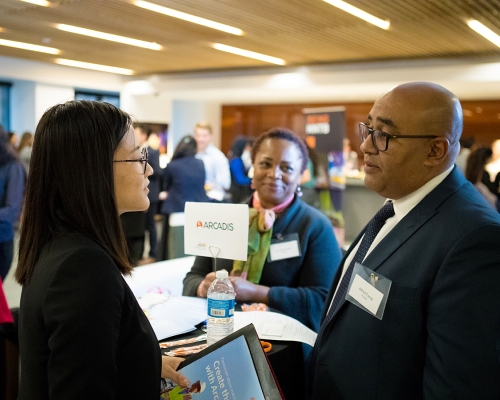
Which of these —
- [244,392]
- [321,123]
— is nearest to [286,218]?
[244,392]

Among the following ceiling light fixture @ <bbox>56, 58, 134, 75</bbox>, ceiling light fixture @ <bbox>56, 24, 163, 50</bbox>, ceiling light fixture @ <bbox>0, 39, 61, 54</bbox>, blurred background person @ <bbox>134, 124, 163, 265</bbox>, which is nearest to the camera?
blurred background person @ <bbox>134, 124, 163, 265</bbox>

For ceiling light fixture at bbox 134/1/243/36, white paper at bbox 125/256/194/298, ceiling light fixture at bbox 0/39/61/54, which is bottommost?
white paper at bbox 125/256/194/298

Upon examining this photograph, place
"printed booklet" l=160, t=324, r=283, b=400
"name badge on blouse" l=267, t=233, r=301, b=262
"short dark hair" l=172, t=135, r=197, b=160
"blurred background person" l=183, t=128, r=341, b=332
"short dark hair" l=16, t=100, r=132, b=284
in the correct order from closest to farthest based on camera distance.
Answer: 1. "short dark hair" l=16, t=100, r=132, b=284
2. "printed booklet" l=160, t=324, r=283, b=400
3. "blurred background person" l=183, t=128, r=341, b=332
4. "name badge on blouse" l=267, t=233, r=301, b=262
5. "short dark hair" l=172, t=135, r=197, b=160

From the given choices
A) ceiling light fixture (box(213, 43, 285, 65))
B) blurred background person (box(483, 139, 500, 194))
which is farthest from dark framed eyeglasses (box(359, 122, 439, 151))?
ceiling light fixture (box(213, 43, 285, 65))

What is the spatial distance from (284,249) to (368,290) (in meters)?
0.79

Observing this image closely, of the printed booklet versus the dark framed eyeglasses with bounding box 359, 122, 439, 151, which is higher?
the dark framed eyeglasses with bounding box 359, 122, 439, 151

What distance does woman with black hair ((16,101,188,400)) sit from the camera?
1.00 metres

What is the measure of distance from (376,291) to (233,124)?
13405mm

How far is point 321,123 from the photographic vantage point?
5.39 metres

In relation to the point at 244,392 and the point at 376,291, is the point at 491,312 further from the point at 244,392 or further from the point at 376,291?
the point at 244,392

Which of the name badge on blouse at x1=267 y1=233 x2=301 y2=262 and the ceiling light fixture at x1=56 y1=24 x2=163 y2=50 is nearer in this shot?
the name badge on blouse at x1=267 y1=233 x2=301 y2=262

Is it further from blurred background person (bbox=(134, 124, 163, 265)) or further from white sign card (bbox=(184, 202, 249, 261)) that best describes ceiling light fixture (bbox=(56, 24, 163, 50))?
white sign card (bbox=(184, 202, 249, 261))

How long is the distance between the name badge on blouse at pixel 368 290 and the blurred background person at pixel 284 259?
610 mm

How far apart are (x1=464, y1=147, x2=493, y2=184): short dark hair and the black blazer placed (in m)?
4.67
